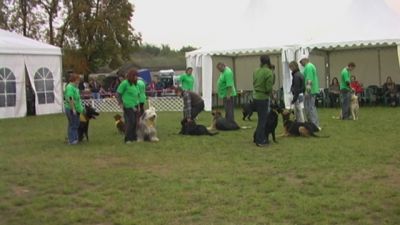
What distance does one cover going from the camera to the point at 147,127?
11219 millimetres

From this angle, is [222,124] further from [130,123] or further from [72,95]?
[72,95]

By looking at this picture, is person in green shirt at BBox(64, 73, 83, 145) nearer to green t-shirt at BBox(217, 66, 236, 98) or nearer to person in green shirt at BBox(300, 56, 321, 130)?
green t-shirt at BBox(217, 66, 236, 98)

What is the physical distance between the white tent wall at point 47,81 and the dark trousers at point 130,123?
11.7 m

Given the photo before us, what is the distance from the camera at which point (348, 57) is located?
22781mm

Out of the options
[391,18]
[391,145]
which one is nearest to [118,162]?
[391,145]

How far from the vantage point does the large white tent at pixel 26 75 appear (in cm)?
2078

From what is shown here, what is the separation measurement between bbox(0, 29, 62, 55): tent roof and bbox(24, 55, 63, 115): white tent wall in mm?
220

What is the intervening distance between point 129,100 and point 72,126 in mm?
1404

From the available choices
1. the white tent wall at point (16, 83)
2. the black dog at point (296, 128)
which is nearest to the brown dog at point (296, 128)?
the black dog at point (296, 128)

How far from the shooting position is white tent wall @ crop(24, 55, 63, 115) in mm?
21703

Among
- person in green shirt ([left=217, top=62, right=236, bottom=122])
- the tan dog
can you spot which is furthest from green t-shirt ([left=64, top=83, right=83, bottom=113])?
the tan dog

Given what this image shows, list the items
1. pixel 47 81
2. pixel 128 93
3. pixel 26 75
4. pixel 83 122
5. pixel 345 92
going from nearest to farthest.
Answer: pixel 128 93 < pixel 83 122 < pixel 345 92 < pixel 26 75 < pixel 47 81

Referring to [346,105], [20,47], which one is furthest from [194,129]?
[20,47]

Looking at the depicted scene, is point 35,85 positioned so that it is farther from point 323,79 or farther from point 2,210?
point 2,210
